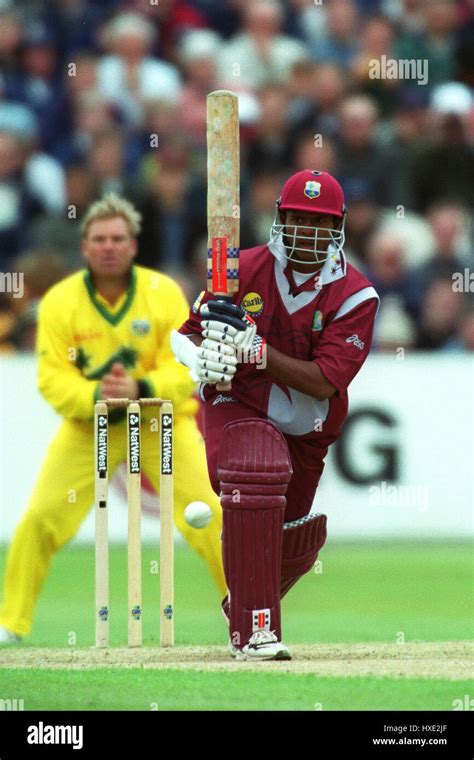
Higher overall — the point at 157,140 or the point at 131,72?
the point at 131,72

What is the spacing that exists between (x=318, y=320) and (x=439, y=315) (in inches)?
198

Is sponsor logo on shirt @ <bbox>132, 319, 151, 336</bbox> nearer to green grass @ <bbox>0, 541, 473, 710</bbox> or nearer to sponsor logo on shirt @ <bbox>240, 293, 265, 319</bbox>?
green grass @ <bbox>0, 541, 473, 710</bbox>

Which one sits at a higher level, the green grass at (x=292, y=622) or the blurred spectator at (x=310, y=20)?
the blurred spectator at (x=310, y=20)

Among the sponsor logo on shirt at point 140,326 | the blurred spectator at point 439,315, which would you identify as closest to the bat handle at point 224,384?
the sponsor logo on shirt at point 140,326

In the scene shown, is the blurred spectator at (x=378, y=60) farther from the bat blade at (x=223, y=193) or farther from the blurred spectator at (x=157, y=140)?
the bat blade at (x=223, y=193)

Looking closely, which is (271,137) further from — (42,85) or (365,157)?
(42,85)

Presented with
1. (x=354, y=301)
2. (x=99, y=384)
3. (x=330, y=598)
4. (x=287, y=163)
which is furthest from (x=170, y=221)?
(x=354, y=301)

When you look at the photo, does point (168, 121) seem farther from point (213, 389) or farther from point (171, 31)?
point (213, 389)

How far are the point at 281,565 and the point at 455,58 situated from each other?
6.88 meters

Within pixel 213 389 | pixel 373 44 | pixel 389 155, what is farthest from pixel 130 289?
pixel 373 44

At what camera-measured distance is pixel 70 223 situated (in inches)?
441

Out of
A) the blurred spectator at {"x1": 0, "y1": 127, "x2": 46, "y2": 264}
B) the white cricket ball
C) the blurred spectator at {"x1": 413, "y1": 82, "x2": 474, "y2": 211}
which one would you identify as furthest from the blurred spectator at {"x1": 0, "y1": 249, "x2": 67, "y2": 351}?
the white cricket ball

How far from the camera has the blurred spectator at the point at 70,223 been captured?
11.0m

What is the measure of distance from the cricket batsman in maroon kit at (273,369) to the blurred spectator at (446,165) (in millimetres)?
5483
